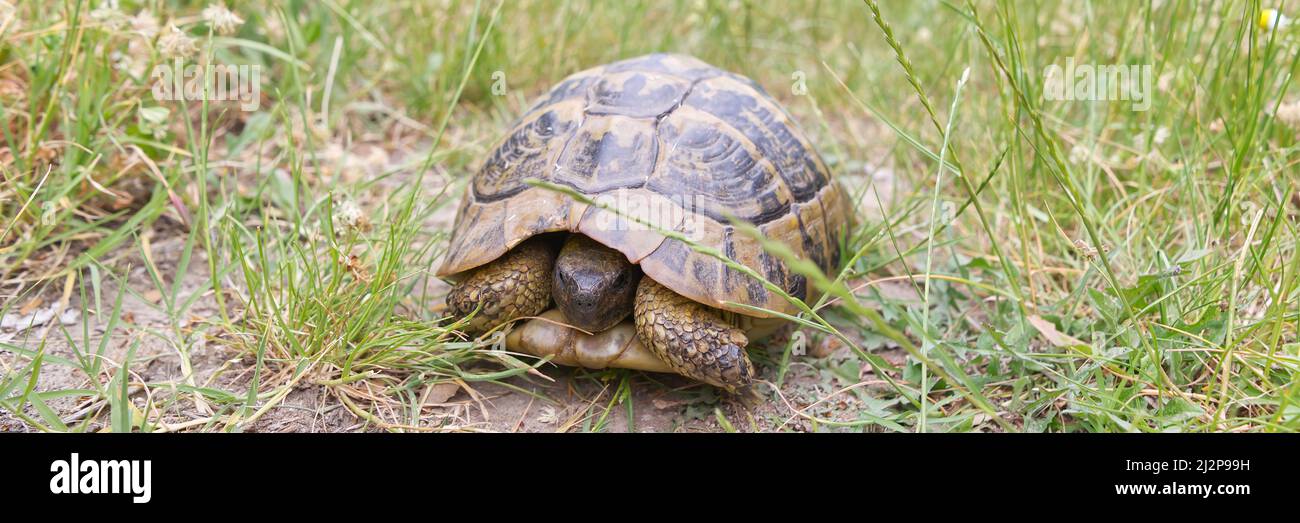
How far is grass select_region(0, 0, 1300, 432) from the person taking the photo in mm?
2023

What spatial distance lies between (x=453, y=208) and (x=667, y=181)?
4.21ft

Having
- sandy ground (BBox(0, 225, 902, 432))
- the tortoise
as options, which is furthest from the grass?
the tortoise

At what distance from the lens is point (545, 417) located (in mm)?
2203

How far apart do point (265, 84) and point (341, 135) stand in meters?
0.37

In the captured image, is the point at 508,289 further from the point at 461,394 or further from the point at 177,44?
the point at 177,44

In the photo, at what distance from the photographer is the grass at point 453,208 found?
202 centimetres

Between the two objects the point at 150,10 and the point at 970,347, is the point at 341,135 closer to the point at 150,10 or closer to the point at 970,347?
the point at 150,10
